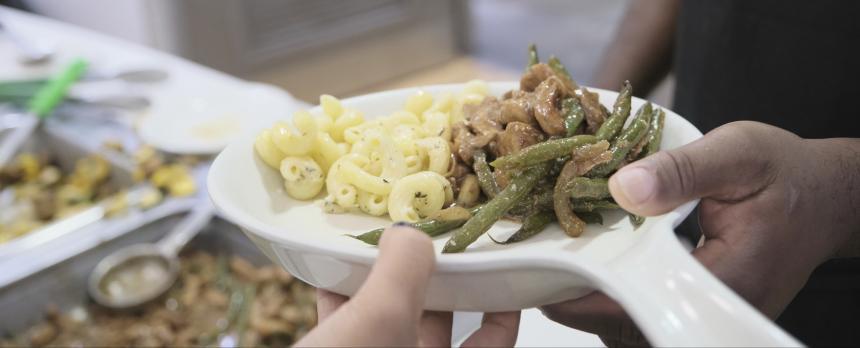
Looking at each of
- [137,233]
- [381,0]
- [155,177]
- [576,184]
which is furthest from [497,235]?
[381,0]

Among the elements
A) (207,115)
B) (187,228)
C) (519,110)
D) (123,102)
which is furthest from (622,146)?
(123,102)

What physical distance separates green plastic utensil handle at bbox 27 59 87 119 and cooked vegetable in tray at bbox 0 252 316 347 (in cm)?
123

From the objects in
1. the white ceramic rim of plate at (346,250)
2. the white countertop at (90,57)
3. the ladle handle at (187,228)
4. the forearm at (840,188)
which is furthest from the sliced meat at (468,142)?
the white countertop at (90,57)

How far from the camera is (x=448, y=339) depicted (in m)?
1.07

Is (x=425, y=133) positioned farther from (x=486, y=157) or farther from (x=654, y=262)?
(x=654, y=262)

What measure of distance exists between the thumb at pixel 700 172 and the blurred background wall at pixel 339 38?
419 cm

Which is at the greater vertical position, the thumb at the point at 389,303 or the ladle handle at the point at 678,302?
the ladle handle at the point at 678,302

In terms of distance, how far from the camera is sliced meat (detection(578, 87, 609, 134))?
1221 mm

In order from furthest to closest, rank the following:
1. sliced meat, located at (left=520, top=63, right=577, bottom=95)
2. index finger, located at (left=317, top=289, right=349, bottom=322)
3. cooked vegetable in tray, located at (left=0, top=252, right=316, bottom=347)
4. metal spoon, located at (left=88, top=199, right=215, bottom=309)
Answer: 1. metal spoon, located at (left=88, top=199, right=215, bottom=309)
2. cooked vegetable in tray, located at (left=0, top=252, right=316, bottom=347)
3. sliced meat, located at (left=520, top=63, right=577, bottom=95)
4. index finger, located at (left=317, top=289, right=349, bottom=322)

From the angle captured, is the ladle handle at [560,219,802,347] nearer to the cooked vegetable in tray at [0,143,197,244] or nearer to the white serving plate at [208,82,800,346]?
the white serving plate at [208,82,800,346]

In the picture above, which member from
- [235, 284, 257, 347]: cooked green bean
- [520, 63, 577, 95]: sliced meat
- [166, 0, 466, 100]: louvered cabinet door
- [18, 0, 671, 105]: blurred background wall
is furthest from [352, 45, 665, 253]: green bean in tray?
[166, 0, 466, 100]: louvered cabinet door

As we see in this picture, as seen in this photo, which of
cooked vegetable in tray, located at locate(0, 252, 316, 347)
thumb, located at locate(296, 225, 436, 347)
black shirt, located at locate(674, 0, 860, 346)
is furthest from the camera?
cooked vegetable in tray, located at locate(0, 252, 316, 347)

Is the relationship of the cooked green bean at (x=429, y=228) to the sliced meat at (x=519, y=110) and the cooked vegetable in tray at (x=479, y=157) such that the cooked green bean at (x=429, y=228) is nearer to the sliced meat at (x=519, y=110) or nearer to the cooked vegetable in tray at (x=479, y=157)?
the cooked vegetable in tray at (x=479, y=157)

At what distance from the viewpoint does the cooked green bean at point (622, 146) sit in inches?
43.9
